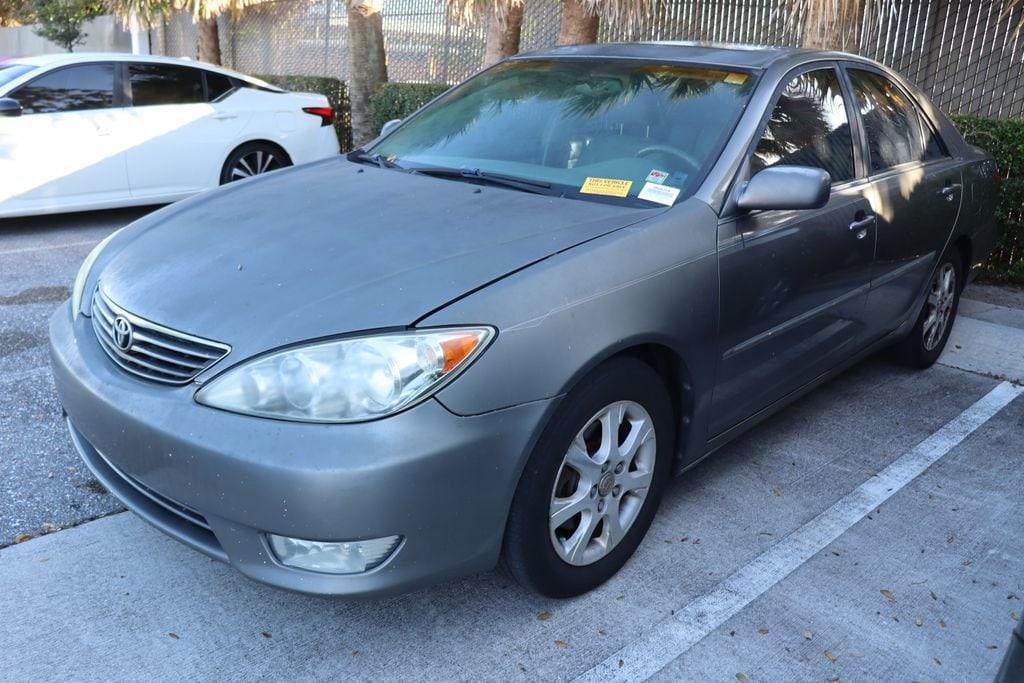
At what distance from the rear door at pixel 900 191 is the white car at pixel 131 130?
232 inches

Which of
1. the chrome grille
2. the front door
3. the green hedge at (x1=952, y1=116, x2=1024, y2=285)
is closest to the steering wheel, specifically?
the front door

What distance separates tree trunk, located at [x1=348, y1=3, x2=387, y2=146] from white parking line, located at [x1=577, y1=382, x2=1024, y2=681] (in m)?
8.00

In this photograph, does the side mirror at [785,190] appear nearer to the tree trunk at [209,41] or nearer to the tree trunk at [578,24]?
the tree trunk at [578,24]

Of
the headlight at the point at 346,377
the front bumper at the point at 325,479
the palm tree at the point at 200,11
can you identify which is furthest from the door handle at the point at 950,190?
the palm tree at the point at 200,11

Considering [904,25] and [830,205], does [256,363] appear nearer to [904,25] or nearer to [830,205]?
[830,205]

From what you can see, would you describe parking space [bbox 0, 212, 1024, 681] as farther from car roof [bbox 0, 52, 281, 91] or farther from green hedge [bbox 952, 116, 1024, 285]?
car roof [bbox 0, 52, 281, 91]

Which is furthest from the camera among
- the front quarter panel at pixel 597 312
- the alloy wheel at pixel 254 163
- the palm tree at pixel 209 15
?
the palm tree at pixel 209 15

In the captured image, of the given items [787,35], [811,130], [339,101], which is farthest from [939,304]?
[339,101]

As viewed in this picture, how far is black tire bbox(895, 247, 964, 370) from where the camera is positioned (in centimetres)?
491

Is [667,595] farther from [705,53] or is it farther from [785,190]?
[705,53]

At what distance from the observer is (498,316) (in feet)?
8.31

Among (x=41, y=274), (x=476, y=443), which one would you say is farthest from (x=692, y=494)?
(x=41, y=274)

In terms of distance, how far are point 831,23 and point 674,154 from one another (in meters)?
4.15

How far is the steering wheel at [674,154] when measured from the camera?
10.9 feet
